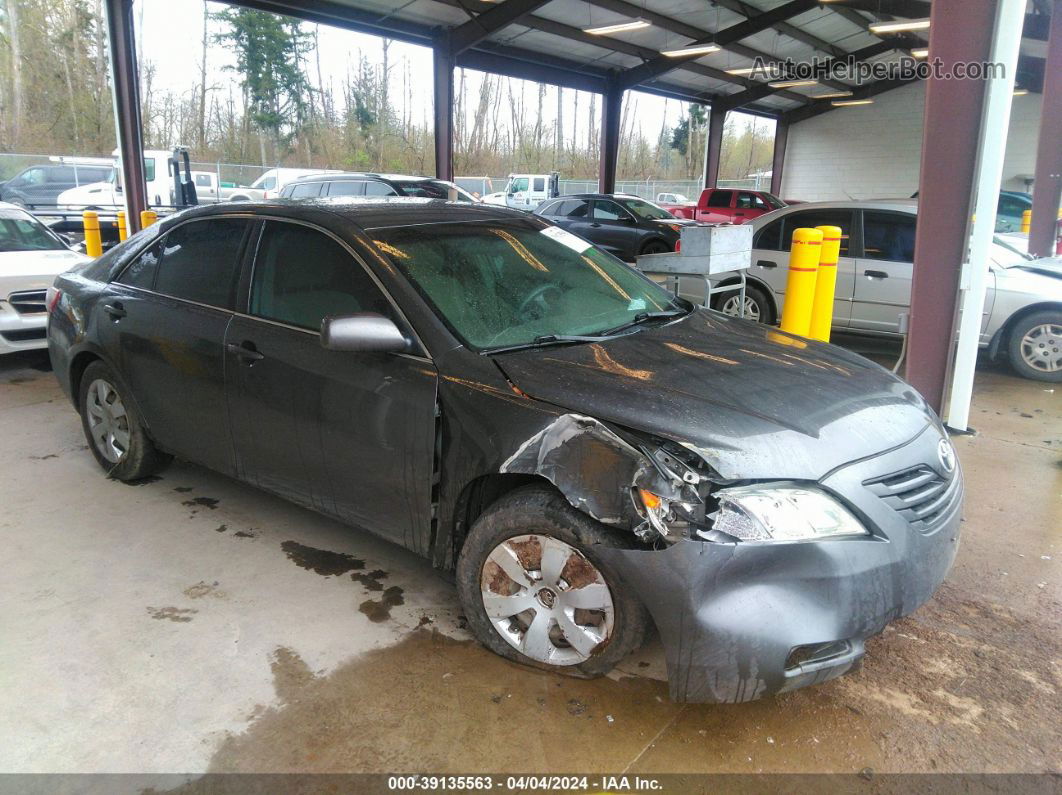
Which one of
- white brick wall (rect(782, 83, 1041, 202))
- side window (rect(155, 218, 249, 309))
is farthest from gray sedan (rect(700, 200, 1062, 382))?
white brick wall (rect(782, 83, 1041, 202))

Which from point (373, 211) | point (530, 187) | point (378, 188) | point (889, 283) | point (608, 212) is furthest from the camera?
point (530, 187)

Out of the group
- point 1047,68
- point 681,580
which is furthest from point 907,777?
point 1047,68

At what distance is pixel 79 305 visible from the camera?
4020mm

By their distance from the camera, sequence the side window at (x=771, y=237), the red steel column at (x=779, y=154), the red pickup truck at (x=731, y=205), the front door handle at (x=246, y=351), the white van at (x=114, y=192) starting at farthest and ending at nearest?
the red steel column at (x=779, y=154)
the white van at (x=114, y=192)
the red pickup truck at (x=731, y=205)
the side window at (x=771, y=237)
the front door handle at (x=246, y=351)

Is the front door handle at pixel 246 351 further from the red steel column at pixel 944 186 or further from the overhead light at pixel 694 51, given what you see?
the overhead light at pixel 694 51

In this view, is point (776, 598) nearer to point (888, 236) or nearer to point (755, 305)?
point (888, 236)

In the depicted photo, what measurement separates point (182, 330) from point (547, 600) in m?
2.20

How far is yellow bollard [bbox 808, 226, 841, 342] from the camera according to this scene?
5652 mm

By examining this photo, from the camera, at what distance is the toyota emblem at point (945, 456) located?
249 cm

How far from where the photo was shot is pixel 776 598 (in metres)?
2.02

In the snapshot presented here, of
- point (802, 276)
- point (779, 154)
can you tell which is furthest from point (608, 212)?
point (779, 154)

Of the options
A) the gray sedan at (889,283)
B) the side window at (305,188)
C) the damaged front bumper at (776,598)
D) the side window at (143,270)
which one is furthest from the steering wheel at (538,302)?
the side window at (305,188)

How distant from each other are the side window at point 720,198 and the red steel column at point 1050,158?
408 inches

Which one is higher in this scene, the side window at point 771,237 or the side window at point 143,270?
the side window at point 771,237
